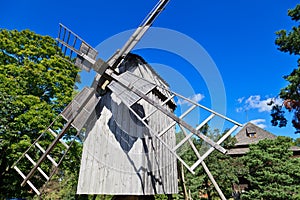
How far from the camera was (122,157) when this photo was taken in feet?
14.8

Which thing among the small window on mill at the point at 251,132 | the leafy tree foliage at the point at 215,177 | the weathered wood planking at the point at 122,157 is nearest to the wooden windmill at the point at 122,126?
the weathered wood planking at the point at 122,157

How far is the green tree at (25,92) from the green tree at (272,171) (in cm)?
976

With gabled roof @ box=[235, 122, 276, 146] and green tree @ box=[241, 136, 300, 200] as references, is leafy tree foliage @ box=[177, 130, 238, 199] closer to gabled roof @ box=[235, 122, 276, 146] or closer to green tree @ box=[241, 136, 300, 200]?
green tree @ box=[241, 136, 300, 200]

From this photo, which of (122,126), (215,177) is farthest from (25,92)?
(215,177)

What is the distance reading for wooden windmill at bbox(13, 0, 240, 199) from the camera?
4.36m

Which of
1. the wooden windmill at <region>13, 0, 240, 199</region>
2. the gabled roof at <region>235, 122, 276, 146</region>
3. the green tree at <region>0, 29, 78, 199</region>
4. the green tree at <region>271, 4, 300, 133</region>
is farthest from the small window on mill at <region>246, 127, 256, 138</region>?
the green tree at <region>0, 29, 78, 199</region>

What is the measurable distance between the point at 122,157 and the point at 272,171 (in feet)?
27.8

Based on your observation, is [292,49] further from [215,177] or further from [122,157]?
[122,157]

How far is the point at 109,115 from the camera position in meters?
5.06

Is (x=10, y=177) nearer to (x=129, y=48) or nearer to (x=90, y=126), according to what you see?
(x=90, y=126)

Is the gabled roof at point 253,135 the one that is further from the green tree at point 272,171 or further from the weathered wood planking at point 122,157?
the weathered wood planking at point 122,157

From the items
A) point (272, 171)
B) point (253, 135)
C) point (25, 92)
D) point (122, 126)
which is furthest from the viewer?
point (253, 135)

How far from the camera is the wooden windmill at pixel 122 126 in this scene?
4.36m

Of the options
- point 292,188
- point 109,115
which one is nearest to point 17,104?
point 109,115
